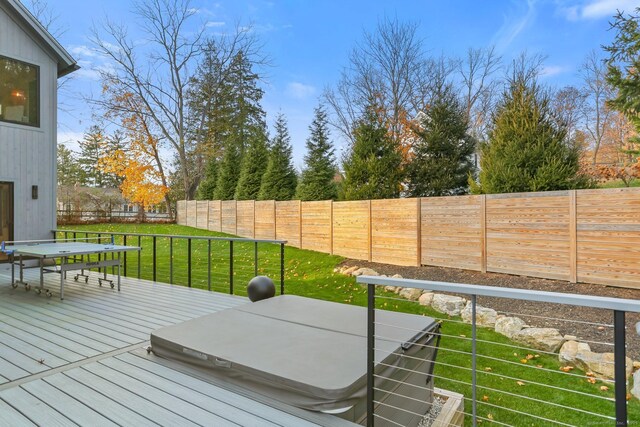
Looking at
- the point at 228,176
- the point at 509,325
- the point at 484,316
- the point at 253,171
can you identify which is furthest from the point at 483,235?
the point at 228,176

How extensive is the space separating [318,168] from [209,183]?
8451 millimetres

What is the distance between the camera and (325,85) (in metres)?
18.1

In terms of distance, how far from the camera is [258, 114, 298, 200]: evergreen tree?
45.5 ft

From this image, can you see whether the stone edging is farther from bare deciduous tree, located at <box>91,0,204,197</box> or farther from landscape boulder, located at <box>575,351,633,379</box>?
bare deciduous tree, located at <box>91,0,204,197</box>

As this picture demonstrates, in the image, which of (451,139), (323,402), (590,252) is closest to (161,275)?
(323,402)

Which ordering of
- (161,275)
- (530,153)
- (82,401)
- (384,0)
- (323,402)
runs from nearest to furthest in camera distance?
(323,402), (82,401), (530,153), (161,275), (384,0)

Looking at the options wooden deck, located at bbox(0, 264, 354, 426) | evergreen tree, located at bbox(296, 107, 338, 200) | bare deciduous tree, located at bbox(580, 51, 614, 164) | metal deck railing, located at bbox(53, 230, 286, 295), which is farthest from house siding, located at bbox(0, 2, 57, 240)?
bare deciduous tree, located at bbox(580, 51, 614, 164)

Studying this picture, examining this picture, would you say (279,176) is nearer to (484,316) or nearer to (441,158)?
(441,158)

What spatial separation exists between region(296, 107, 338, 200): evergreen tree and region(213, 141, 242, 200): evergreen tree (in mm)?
5528

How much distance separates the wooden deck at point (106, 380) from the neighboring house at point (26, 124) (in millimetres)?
3696

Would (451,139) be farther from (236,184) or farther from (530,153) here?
(236,184)

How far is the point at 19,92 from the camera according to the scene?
692cm

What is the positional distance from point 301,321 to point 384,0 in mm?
16340

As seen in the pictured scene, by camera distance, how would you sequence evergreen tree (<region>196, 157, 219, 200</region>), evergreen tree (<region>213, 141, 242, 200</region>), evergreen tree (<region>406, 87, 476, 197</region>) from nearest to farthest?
evergreen tree (<region>406, 87, 476, 197</region>), evergreen tree (<region>213, 141, 242, 200</region>), evergreen tree (<region>196, 157, 219, 200</region>)
